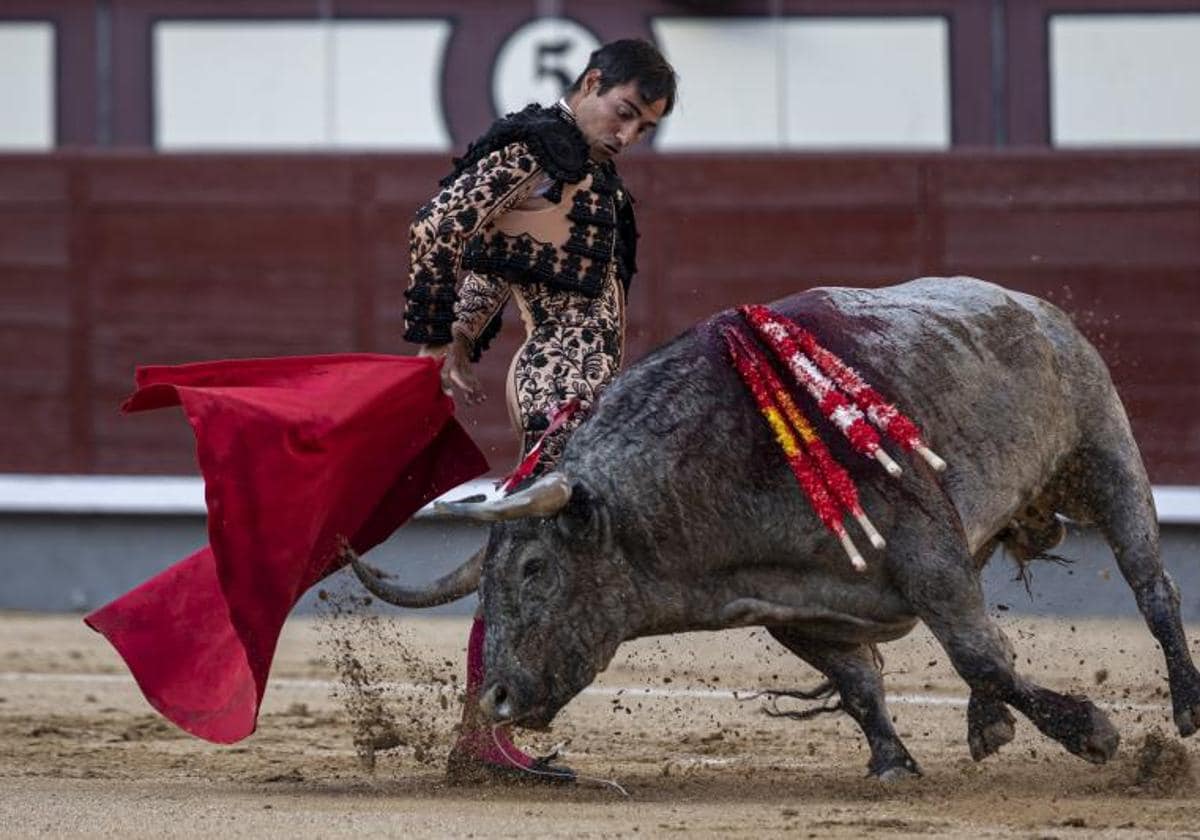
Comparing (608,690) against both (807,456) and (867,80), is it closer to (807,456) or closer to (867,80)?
(807,456)

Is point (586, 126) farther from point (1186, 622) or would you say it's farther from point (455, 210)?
point (1186, 622)

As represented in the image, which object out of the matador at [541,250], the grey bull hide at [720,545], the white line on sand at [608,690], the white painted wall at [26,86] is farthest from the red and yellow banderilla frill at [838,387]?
the white painted wall at [26,86]

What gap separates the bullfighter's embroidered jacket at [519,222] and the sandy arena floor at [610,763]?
66cm

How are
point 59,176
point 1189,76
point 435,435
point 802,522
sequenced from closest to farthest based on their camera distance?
point 802,522
point 435,435
point 59,176
point 1189,76

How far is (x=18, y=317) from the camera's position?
25.8 ft

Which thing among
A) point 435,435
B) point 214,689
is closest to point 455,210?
point 435,435

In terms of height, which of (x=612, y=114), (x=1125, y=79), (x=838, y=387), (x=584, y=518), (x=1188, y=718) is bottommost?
(x=1188, y=718)

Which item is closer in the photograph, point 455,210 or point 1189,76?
Result: point 455,210

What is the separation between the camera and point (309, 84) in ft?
28.9

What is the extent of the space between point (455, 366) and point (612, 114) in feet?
1.55

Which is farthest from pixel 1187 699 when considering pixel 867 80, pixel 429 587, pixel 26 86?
pixel 26 86

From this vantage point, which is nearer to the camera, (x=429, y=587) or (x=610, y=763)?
(x=429, y=587)

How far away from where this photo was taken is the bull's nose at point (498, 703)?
3703mm

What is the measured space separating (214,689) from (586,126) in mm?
1048
